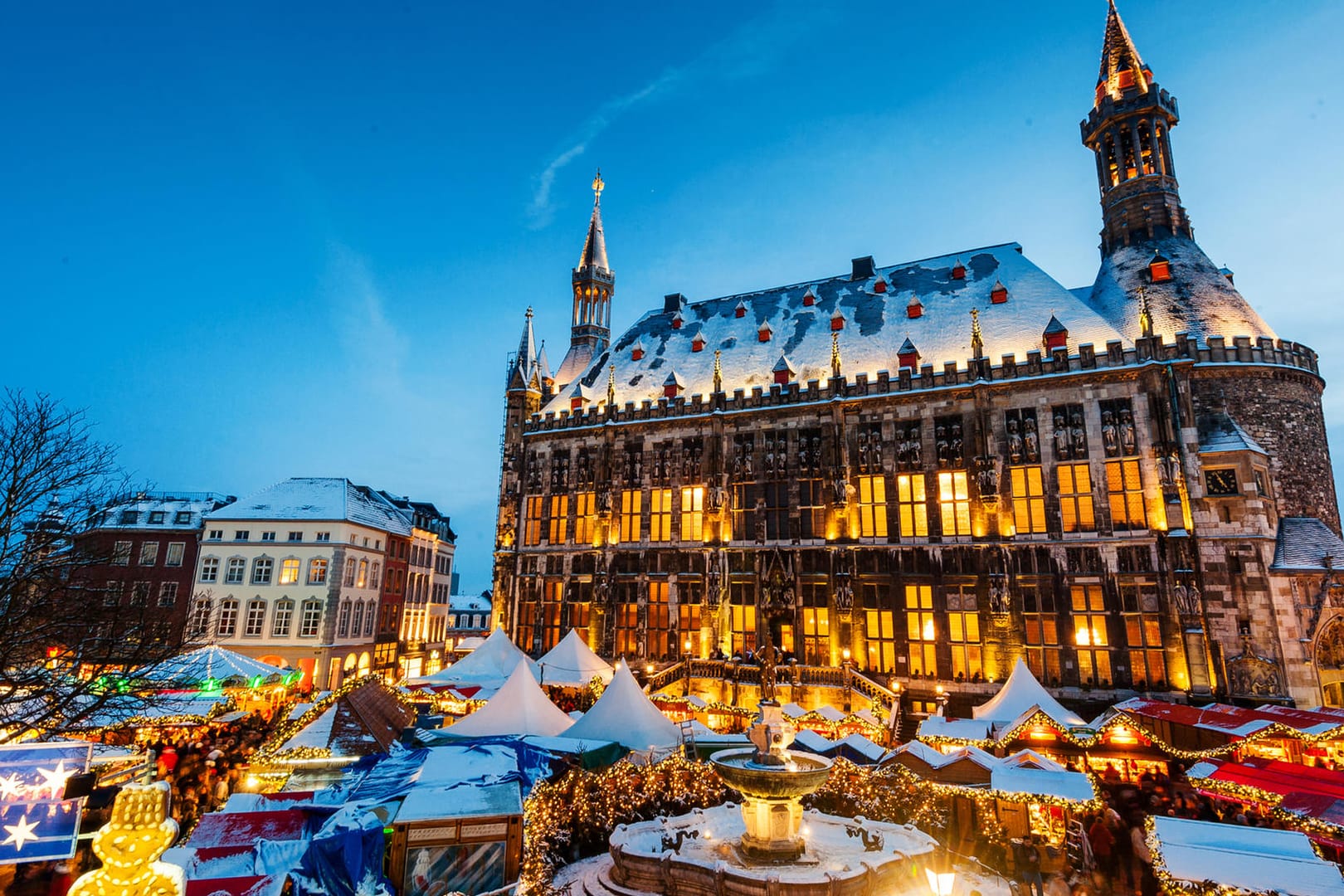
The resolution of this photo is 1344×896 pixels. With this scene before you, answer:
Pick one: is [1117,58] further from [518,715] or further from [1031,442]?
[518,715]

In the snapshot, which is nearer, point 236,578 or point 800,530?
point 800,530

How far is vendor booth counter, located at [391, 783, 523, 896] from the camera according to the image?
942 centimetres

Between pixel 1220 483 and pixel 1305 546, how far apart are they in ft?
10.9

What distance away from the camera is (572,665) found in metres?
27.6

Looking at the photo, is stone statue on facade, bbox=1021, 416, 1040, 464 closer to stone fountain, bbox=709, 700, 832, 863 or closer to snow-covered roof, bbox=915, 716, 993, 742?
snow-covered roof, bbox=915, 716, 993, 742

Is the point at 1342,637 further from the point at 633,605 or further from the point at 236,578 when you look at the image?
the point at 236,578

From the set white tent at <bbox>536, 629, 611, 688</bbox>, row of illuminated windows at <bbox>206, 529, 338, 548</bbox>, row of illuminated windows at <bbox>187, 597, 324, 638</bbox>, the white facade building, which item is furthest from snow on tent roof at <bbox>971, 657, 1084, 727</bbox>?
row of illuminated windows at <bbox>206, 529, 338, 548</bbox>

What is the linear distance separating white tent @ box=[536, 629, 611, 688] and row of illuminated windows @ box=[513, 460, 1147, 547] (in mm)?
7444

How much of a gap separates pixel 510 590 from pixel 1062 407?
28.2 metres

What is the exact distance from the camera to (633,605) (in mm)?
33906

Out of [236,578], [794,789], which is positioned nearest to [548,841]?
[794,789]

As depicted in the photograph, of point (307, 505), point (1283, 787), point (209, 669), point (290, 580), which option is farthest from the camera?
point (307, 505)

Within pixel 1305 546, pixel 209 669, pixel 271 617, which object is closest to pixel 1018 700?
pixel 1305 546

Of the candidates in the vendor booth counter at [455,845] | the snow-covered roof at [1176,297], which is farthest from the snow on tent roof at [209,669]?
the snow-covered roof at [1176,297]
